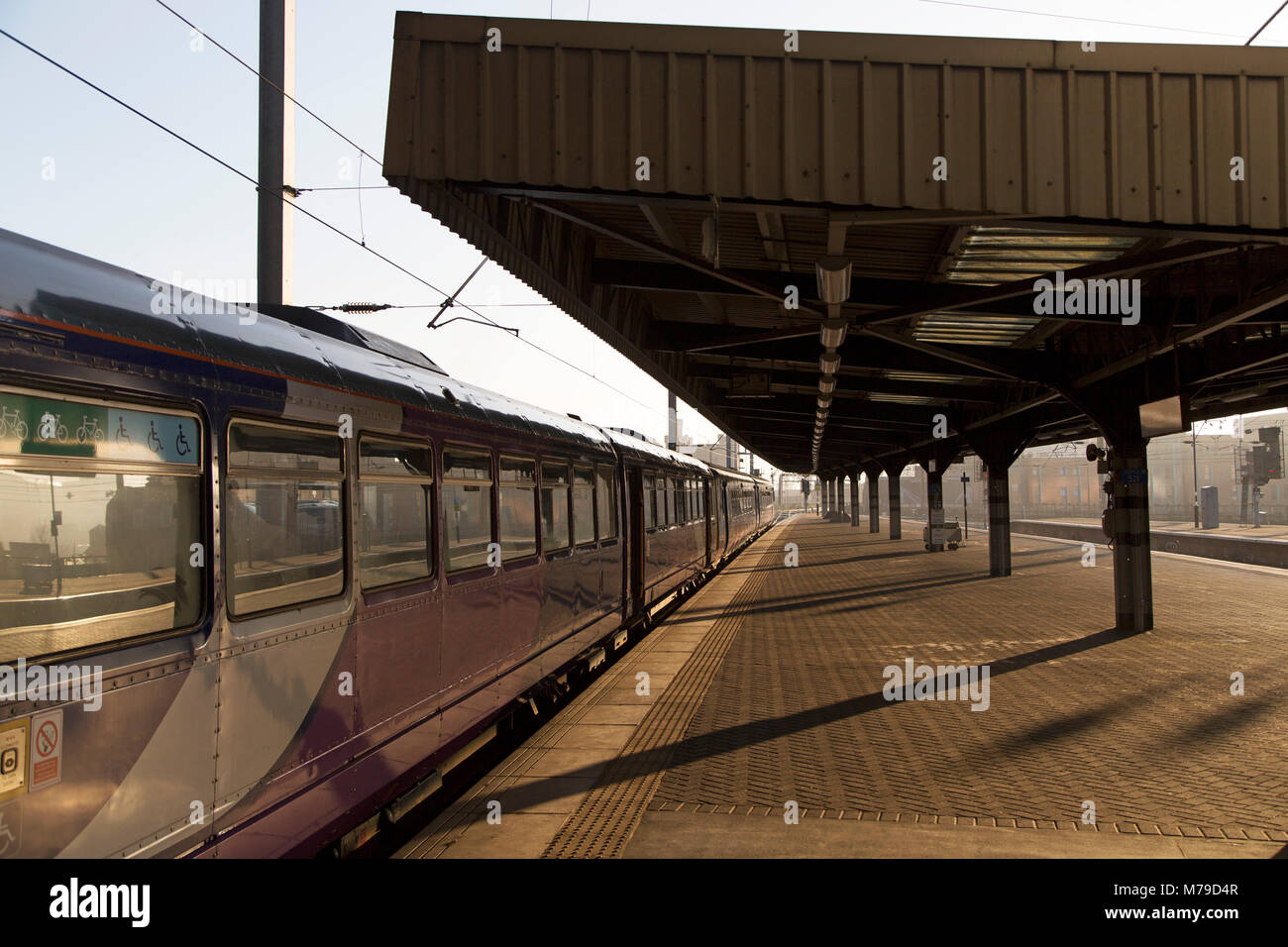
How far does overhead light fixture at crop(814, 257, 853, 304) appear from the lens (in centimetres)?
838

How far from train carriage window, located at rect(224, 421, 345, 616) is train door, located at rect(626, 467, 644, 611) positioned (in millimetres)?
8386

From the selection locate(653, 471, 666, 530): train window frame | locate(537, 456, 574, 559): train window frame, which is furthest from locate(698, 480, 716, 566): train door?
locate(537, 456, 574, 559): train window frame

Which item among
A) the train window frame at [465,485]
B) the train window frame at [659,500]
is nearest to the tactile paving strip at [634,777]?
the train window frame at [465,485]

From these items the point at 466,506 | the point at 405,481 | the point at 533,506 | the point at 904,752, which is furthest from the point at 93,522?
the point at 904,752

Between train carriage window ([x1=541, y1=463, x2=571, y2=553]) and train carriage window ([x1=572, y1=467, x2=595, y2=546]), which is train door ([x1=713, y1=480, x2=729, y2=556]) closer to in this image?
train carriage window ([x1=572, y1=467, x2=595, y2=546])

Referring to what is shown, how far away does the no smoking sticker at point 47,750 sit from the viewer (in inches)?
114

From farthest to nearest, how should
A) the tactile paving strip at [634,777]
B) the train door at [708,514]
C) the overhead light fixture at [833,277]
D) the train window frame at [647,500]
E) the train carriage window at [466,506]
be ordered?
1. the train door at [708,514]
2. the train window frame at [647,500]
3. the overhead light fixture at [833,277]
4. the train carriage window at [466,506]
5. the tactile paving strip at [634,777]

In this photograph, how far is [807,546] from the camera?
131ft

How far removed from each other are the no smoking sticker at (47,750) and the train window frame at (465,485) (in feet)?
10.3

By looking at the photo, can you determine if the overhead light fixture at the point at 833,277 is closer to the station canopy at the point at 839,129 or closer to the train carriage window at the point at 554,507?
the station canopy at the point at 839,129

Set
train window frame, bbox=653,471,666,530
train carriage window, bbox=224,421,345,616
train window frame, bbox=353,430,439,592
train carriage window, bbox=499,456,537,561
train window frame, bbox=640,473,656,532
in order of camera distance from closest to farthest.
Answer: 1. train carriage window, bbox=224,421,345,616
2. train window frame, bbox=353,430,439,592
3. train carriage window, bbox=499,456,537,561
4. train window frame, bbox=640,473,656,532
5. train window frame, bbox=653,471,666,530

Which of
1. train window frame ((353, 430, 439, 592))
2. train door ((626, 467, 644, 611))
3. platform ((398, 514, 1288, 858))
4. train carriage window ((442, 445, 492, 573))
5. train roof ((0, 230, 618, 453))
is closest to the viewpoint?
train roof ((0, 230, 618, 453))
